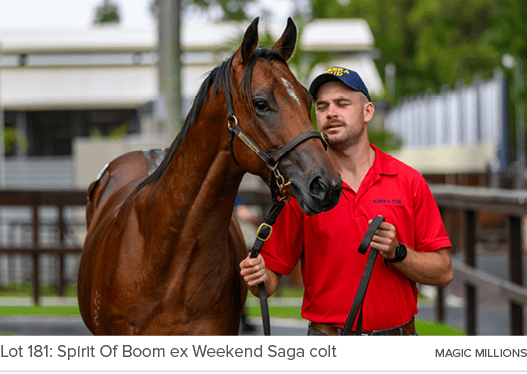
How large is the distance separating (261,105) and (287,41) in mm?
378

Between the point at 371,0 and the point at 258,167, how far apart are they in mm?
33706

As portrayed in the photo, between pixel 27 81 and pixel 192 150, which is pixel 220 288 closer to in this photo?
pixel 192 150

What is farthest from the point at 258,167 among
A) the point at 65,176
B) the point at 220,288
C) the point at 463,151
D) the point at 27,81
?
the point at 27,81

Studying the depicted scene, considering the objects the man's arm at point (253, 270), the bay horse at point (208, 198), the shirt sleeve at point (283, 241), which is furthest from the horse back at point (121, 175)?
the man's arm at point (253, 270)

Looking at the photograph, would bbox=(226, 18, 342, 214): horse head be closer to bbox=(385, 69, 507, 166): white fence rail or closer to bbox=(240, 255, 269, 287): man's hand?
bbox=(240, 255, 269, 287): man's hand

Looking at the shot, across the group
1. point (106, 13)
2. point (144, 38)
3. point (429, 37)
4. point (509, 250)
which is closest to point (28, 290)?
point (509, 250)

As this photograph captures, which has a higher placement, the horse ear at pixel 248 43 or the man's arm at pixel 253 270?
the horse ear at pixel 248 43

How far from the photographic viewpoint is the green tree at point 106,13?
59531 millimetres

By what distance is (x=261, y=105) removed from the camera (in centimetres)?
220

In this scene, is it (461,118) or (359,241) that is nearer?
(359,241)

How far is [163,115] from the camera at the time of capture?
7.04 meters

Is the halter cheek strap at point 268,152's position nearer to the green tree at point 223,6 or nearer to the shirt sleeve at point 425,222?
the shirt sleeve at point 425,222

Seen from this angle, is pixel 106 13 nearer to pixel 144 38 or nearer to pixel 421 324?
pixel 144 38

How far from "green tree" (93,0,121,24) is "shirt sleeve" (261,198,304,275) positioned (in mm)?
61024
